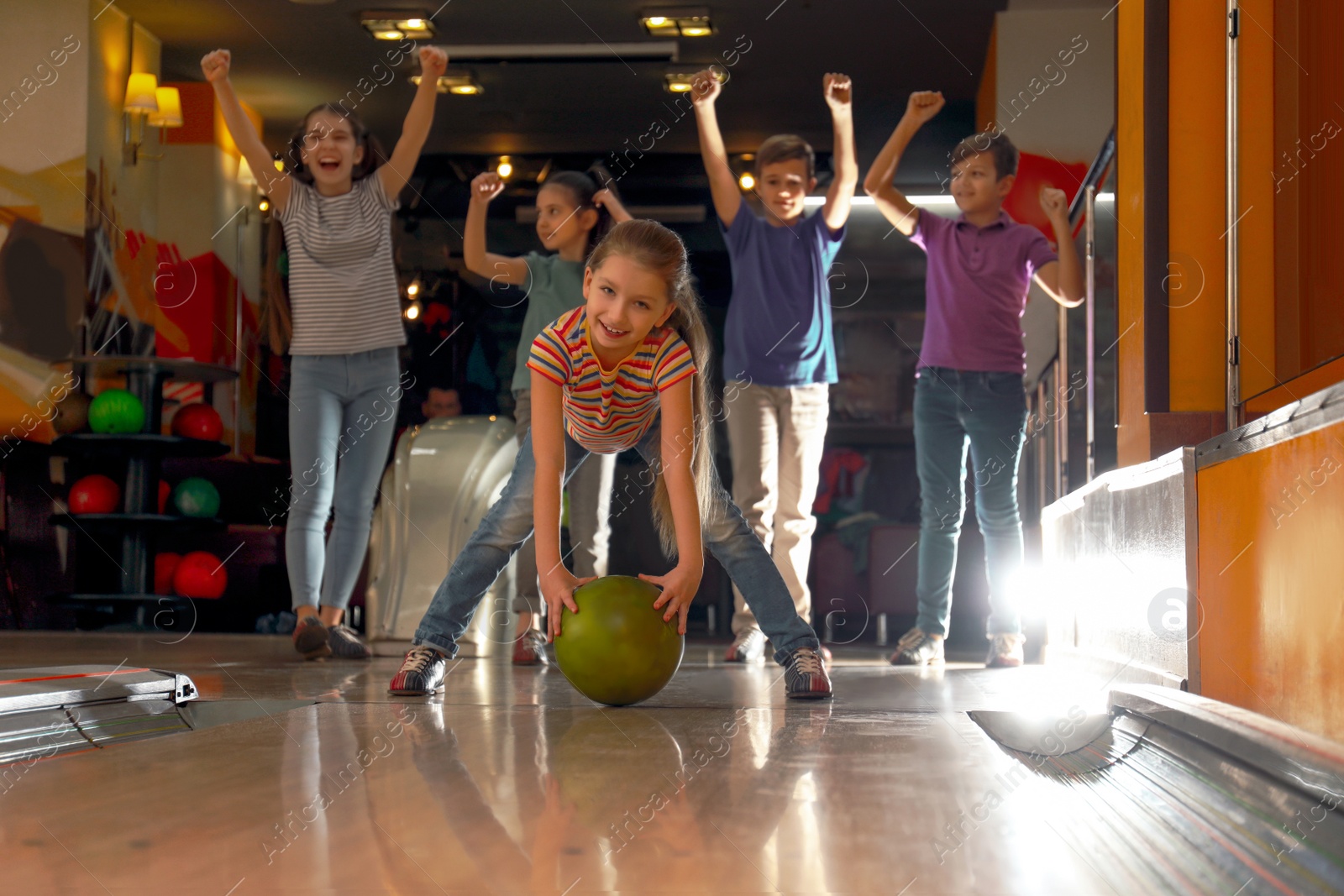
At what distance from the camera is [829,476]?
288 inches

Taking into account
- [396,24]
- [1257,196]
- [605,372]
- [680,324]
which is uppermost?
[396,24]

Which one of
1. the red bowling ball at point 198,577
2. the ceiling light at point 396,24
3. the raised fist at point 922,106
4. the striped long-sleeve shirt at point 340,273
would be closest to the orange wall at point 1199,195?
the raised fist at point 922,106

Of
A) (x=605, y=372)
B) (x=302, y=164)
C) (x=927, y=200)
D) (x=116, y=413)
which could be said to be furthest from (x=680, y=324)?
(x=927, y=200)

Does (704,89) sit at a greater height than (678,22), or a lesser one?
lesser

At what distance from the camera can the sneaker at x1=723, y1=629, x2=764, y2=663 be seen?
3410 millimetres

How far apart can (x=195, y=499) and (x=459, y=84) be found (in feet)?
10.2

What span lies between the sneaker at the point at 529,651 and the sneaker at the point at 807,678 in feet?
3.48

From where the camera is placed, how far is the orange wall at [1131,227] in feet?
8.40

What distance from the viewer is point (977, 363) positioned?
10.7 ft

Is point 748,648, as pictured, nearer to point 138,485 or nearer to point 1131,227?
point 1131,227

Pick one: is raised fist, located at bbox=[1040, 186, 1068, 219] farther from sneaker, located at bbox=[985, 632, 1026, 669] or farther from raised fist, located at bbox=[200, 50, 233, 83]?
raised fist, located at bbox=[200, 50, 233, 83]

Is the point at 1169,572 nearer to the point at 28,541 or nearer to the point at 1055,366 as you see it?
the point at 1055,366

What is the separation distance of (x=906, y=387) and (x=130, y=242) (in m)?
4.80

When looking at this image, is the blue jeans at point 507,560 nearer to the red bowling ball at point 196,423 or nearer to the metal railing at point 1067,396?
the metal railing at point 1067,396
